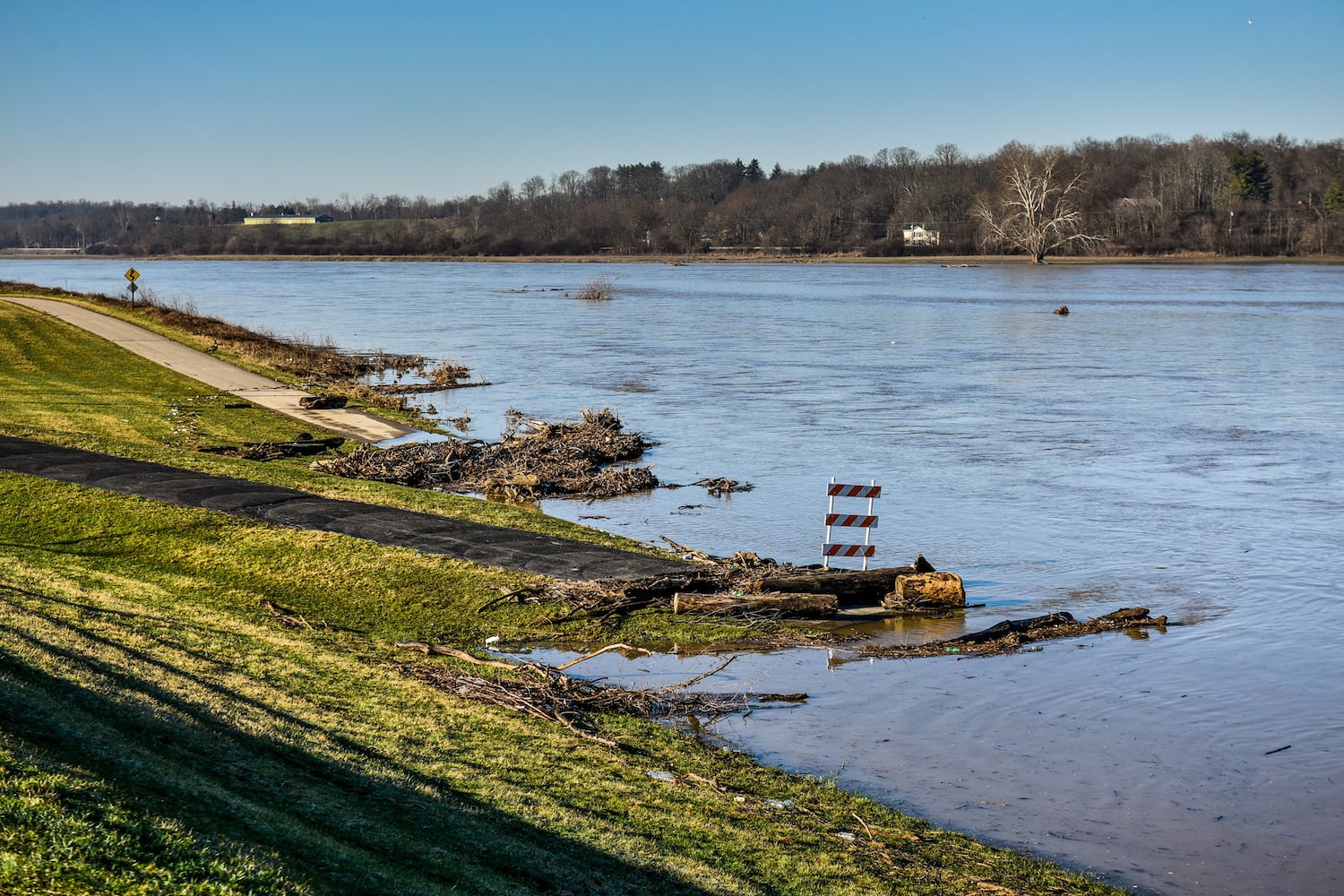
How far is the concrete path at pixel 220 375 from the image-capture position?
2947 centimetres

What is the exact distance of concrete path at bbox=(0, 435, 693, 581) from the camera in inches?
620

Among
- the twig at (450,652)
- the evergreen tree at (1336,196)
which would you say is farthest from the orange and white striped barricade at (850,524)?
the evergreen tree at (1336,196)

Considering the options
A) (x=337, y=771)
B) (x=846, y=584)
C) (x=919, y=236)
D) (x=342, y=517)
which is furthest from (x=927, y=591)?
(x=919, y=236)

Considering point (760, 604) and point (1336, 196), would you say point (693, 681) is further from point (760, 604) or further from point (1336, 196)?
A: point (1336, 196)

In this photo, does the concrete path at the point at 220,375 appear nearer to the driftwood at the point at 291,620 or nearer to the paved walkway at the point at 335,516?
the paved walkway at the point at 335,516

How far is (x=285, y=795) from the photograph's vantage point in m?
7.29

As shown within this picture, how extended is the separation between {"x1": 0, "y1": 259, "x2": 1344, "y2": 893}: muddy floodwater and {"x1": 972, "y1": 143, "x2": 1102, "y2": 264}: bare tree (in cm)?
7875

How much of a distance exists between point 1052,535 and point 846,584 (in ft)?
20.1

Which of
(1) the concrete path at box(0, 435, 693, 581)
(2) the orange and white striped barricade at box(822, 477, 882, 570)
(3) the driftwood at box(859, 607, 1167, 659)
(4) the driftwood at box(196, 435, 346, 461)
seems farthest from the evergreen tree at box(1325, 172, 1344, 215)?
(1) the concrete path at box(0, 435, 693, 581)

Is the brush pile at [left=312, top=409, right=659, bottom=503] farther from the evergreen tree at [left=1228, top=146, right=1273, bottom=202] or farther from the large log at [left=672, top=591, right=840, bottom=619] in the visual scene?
the evergreen tree at [left=1228, top=146, right=1273, bottom=202]

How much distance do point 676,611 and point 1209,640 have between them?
6538mm

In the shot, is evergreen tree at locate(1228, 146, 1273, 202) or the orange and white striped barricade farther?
evergreen tree at locate(1228, 146, 1273, 202)

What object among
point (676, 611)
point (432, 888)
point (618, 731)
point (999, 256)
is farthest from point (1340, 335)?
point (999, 256)

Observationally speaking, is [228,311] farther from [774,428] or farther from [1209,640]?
[1209,640]
